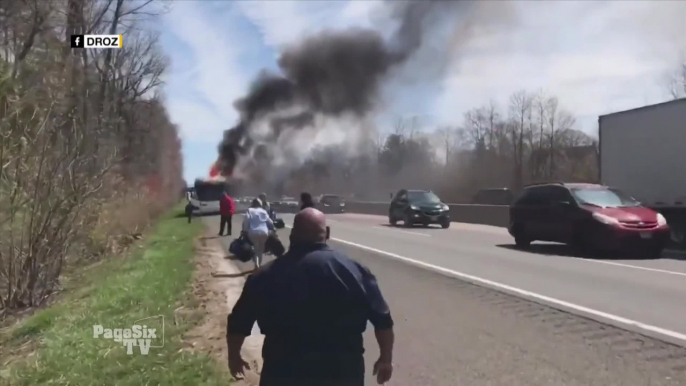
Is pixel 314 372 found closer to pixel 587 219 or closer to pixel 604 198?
pixel 587 219

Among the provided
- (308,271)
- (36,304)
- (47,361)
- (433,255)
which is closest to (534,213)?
(433,255)

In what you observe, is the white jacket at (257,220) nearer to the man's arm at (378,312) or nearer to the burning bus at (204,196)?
the man's arm at (378,312)

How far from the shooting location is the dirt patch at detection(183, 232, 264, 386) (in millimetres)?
6965

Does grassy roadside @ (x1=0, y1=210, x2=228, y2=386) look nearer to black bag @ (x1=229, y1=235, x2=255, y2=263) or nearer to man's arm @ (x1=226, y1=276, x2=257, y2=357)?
black bag @ (x1=229, y1=235, x2=255, y2=263)

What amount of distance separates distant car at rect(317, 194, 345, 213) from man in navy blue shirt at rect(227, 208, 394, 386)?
45916 mm

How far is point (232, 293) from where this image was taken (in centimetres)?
1155

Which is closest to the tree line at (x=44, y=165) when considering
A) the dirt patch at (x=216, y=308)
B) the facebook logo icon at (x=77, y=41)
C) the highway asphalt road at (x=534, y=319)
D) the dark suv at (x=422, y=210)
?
the facebook logo icon at (x=77, y=41)

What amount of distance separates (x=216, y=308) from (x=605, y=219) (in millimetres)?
10100

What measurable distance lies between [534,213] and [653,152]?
347 cm

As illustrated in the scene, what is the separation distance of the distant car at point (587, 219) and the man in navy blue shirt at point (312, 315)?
13858 mm

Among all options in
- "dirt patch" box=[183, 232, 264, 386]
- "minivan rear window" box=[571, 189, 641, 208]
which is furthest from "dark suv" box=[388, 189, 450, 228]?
"dirt patch" box=[183, 232, 264, 386]

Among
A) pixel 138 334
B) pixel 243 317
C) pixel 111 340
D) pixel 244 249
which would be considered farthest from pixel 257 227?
pixel 243 317

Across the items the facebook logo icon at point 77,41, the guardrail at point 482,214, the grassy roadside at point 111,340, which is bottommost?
the grassy roadside at point 111,340

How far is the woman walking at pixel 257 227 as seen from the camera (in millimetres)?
13516
